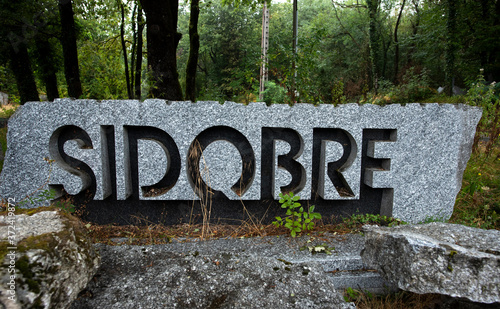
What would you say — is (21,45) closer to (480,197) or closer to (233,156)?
(233,156)

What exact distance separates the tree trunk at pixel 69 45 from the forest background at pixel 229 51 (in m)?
0.02

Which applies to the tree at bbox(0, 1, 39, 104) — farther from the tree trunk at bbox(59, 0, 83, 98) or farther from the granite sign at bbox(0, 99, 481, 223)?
the granite sign at bbox(0, 99, 481, 223)

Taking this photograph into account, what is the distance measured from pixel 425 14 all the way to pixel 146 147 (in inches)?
746

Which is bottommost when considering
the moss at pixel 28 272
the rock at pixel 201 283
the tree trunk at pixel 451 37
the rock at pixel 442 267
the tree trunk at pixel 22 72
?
the rock at pixel 201 283

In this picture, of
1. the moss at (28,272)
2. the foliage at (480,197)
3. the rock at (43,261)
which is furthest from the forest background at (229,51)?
the moss at (28,272)

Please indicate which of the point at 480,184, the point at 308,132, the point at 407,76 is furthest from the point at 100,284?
the point at 407,76

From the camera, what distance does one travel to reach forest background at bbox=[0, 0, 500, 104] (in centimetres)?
514

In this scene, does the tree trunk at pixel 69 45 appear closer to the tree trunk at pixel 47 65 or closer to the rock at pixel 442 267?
the tree trunk at pixel 47 65

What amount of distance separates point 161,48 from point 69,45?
124 inches

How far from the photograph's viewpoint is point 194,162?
10.5 ft

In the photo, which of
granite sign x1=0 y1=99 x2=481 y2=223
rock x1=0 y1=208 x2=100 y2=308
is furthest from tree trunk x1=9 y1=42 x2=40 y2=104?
rock x1=0 y1=208 x2=100 y2=308

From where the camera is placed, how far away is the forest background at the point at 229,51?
5.14 m

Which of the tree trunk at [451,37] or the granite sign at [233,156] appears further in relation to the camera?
the tree trunk at [451,37]

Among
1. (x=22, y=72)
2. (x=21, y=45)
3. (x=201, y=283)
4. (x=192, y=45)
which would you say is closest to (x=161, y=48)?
(x=192, y=45)
